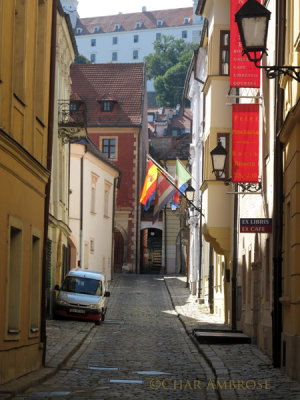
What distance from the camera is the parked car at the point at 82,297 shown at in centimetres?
2917

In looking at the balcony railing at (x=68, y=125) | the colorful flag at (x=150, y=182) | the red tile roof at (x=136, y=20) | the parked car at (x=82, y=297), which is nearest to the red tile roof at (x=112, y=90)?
the colorful flag at (x=150, y=182)

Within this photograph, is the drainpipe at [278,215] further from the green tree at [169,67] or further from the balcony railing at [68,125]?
the green tree at [169,67]

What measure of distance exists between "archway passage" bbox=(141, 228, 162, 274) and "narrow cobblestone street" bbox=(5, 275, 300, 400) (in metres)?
38.4

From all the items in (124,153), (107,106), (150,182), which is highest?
(107,106)

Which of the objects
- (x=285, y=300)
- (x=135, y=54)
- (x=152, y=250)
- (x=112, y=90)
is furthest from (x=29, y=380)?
(x=135, y=54)

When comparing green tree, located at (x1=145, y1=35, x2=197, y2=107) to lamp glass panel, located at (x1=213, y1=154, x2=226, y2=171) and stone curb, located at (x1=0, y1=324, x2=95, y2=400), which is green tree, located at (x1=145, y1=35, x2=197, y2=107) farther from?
stone curb, located at (x1=0, y1=324, x2=95, y2=400)

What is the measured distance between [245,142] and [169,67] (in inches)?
4631

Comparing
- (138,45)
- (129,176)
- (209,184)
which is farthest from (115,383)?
(138,45)

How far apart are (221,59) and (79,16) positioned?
13898 cm

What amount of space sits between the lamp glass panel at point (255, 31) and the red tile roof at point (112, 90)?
50.4 metres

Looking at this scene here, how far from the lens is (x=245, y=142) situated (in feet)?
67.9

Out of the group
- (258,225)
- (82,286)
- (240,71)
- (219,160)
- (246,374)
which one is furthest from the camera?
(82,286)

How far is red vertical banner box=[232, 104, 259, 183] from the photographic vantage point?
20.6 meters

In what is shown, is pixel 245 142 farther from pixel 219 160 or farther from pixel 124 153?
pixel 124 153
